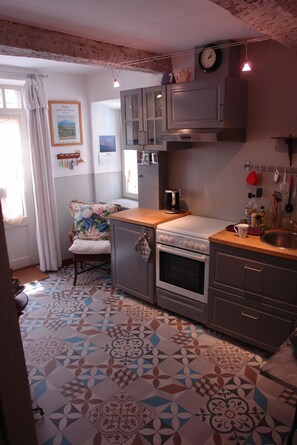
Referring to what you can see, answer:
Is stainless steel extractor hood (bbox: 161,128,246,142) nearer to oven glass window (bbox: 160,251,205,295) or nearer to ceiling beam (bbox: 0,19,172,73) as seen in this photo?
ceiling beam (bbox: 0,19,172,73)

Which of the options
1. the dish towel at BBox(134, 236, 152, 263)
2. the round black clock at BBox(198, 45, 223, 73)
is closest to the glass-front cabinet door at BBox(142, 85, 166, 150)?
the round black clock at BBox(198, 45, 223, 73)

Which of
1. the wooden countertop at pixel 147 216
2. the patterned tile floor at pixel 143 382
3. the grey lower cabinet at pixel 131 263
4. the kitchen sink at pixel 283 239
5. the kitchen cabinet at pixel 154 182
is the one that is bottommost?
the patterned tile floor at pixel 143 382

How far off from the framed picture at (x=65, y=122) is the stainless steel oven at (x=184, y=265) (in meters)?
2.05

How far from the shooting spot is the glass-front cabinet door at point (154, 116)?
3389 millimetres

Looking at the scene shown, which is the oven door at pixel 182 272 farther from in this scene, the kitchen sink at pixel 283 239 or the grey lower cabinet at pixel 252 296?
the kitchen sink at pixel 283 239

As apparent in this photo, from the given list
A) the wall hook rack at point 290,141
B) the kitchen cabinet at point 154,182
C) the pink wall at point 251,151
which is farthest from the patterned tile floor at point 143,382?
the wall hook rack at point 290,141

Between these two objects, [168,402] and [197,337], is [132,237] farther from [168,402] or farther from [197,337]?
[168,402]

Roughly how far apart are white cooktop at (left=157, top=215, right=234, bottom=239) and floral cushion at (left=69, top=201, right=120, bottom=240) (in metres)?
1.11

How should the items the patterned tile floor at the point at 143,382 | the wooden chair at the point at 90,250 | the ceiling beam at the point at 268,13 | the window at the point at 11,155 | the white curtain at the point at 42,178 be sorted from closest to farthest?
the ceiling beam at the point at 268,13 < the patterned tile floor at the point at 143,382 < the wooden chair at the point at 90,250 < the white curtain at the point at 42,178 < the window at the point at 11,155

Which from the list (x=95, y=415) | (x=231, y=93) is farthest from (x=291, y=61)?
(x=95, y=415)

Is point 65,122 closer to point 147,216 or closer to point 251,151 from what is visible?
point 147,216

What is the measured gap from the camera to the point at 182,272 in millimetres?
3229

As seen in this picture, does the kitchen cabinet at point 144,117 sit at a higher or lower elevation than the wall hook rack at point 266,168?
higher

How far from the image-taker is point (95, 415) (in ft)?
7.46
